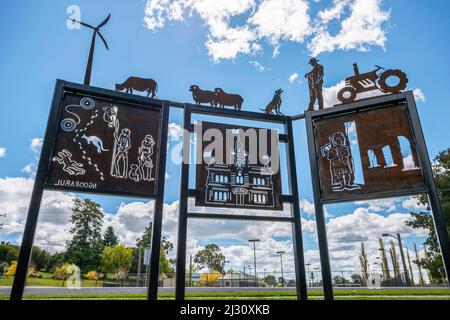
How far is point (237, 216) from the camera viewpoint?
5660 millimetres

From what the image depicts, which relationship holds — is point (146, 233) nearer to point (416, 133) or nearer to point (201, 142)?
point (201, 142)

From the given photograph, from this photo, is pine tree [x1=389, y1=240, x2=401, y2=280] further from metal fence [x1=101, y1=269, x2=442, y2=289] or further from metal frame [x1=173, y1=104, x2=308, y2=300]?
metal frame [x1=173, y1=104, x2=308, y2=300]

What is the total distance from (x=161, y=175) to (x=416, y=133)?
4.54 metres

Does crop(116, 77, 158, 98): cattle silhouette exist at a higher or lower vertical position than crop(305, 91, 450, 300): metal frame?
higher

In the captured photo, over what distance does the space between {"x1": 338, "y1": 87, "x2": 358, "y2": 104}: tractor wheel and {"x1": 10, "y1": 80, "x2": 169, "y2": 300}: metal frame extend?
3.43 meters

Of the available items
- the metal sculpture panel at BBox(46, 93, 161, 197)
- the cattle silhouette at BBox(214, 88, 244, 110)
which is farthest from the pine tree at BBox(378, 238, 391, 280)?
the metal sculpture panel at BBox(46, 93, 161, 197)

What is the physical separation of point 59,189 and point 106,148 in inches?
38.5

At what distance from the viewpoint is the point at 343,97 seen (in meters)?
6.49

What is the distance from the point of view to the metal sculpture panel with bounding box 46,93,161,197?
516cm

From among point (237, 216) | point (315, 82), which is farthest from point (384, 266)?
point (237, 216)

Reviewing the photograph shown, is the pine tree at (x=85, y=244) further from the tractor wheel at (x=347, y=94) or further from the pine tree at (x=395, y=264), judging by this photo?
the pine tree at (x=395, y=264)

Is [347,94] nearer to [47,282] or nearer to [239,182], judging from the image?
[239,182]

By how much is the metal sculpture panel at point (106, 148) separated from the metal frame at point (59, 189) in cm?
8

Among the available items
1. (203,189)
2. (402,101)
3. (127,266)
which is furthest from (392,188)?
(127,266)
